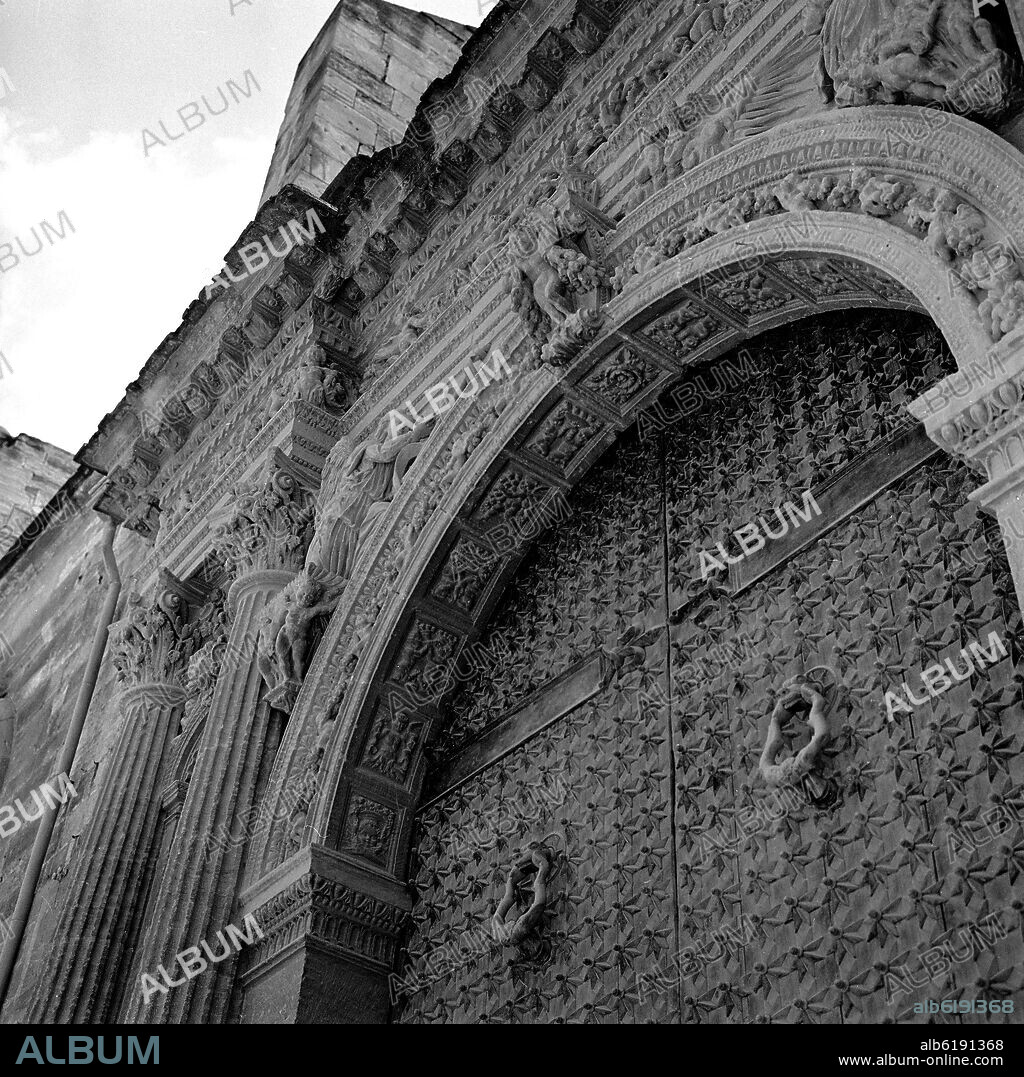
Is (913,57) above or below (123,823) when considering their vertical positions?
above

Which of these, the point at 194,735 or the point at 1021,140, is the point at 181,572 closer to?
the point at 194,735

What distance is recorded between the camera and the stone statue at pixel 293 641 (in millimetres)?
5551

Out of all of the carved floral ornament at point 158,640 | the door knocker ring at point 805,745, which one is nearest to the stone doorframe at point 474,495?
the door knocker ring at point 805,745

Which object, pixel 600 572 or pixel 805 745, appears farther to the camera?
pixel 600 572

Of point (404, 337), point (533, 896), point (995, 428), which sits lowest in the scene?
point (533, 896)

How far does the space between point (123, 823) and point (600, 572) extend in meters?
2.69

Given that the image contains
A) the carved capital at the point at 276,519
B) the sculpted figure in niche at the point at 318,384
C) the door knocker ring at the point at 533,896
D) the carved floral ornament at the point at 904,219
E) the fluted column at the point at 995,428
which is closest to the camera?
the fluted column at the point at 995,428

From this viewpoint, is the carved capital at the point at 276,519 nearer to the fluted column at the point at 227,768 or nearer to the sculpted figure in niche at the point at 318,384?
the fluted column at the point at 227,768

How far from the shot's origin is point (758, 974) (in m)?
3.45

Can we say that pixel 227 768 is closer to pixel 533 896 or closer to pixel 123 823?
pixel 123 823

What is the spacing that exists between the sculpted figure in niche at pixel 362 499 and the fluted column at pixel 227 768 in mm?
409

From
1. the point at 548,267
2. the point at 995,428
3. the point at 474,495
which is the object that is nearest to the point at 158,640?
the point at 474,495

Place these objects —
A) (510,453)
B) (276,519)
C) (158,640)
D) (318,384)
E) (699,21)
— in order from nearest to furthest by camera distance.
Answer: (699,21), (510,453), (276,519), (318,384), (158,640)

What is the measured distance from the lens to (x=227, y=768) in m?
5.50
